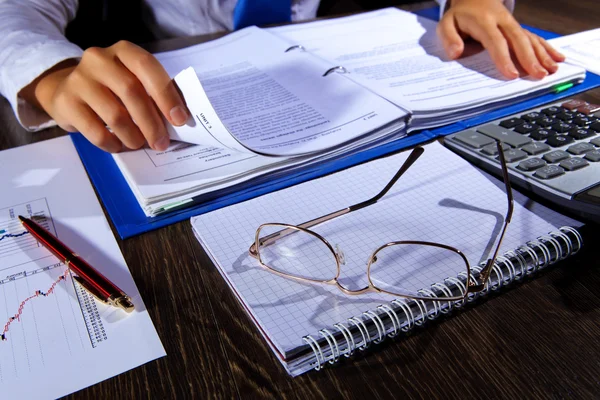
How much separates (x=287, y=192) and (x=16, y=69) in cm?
44

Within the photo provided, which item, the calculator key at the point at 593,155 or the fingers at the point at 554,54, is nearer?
the calculator key at the point at 593,155

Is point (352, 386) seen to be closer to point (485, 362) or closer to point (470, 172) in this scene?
point (485, 362)

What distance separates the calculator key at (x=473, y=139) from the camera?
1.59ft

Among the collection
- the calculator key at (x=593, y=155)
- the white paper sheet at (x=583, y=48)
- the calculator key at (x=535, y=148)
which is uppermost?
the calculator key at (x=593, y=155)

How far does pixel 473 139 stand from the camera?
49 centimetres

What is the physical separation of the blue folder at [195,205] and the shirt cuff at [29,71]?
2.9 inches

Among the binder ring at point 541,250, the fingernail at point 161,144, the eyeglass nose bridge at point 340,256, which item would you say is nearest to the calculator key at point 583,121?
the binder ring at point 541,250

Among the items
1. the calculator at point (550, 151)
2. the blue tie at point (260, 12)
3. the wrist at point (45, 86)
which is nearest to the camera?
the calculator at point (550, 151)

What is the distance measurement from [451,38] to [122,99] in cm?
49

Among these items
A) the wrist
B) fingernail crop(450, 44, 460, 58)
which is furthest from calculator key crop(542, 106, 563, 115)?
the wrist

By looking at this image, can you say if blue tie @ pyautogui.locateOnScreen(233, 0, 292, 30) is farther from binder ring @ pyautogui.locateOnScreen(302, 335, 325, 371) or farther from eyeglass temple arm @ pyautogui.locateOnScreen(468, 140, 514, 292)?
binder ring @ pyautogui.locateOnScreen(302, 335, 325, 371)

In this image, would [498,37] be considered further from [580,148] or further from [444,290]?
[444,290]

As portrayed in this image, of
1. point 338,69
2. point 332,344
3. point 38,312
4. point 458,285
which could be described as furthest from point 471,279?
point 338,69

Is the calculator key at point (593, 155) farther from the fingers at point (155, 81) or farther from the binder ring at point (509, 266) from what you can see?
the fingers at point (155, 81)
